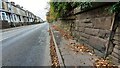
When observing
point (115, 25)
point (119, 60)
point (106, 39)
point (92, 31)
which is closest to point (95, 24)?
point (92, 31)

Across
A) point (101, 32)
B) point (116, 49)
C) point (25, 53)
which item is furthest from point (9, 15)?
point (116, 49)

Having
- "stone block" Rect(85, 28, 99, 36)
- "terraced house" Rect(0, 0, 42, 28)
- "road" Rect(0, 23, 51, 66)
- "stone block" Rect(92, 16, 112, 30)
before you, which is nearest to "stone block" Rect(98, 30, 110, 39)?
"stone block" Rect(92, 16, 112, 30)

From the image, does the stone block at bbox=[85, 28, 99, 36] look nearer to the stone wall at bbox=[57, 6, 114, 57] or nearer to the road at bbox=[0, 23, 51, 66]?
the stone wall at bbox=[57, 6, 114, 57]

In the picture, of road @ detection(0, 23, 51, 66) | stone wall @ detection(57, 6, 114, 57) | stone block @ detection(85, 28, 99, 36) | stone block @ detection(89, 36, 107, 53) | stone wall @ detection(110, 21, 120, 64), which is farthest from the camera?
road @ detection(0, 23, 51, 66)

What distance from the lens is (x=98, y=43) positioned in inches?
210

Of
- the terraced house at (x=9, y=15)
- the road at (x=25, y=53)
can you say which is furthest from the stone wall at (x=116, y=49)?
the terraced house at (x=9, y=15)

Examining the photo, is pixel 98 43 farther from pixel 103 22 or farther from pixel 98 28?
pixel 103 22

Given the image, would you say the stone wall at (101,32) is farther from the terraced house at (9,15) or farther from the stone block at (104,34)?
the terraced house at (9,15)

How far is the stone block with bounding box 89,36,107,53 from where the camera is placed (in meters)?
4.92

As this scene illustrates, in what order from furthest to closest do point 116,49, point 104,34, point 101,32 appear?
point 101,32, point 104,34, point 116,49

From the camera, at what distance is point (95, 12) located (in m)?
5.75

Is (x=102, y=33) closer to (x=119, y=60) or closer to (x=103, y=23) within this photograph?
(x=103, y=23)

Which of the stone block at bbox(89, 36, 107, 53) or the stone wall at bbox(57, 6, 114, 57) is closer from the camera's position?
the stone wall at bbox(57, 6, 114, 57)

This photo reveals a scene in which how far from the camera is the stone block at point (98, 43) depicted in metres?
4.92
